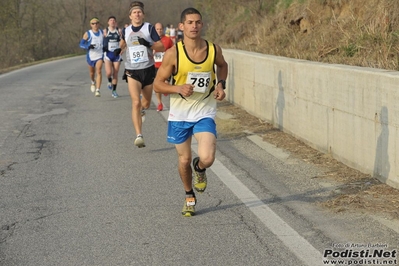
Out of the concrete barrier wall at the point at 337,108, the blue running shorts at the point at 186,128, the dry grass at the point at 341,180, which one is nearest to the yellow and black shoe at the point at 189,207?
the blue running shorts at the point at 186,128

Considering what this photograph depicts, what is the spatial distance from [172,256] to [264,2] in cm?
1991

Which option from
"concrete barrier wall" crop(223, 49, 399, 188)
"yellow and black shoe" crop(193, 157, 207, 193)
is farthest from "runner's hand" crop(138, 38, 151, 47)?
"yellow and black shoe" crop(193, 157, 207, 193)

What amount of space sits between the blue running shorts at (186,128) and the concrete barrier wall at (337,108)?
1.90 meters

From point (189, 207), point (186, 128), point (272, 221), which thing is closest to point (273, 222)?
point (272, 221)

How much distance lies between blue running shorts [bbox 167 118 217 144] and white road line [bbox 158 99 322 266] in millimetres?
857

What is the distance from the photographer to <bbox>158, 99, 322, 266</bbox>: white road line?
18.2 ft

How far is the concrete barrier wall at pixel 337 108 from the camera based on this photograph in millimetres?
7614

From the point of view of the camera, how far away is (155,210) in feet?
23.3

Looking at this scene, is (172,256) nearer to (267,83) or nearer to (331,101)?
(331,101)

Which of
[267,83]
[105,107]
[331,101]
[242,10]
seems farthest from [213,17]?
[331,101]

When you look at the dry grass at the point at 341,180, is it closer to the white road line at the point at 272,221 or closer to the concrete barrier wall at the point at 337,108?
the concrete barrier wall at the point at 337,108

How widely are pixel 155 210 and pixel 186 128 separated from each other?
840 millimetres

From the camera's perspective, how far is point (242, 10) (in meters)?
27.5

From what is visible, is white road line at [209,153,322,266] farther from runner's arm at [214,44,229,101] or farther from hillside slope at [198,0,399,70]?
hillside slope at [198,0,399,70]
